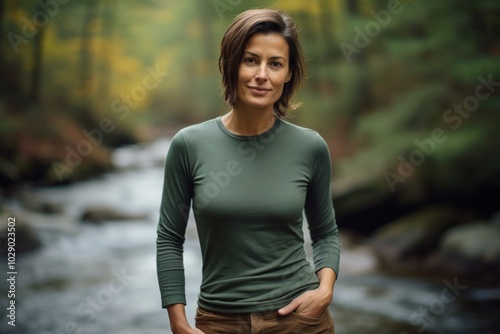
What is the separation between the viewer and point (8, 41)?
958cm

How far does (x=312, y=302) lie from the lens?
1648 mm

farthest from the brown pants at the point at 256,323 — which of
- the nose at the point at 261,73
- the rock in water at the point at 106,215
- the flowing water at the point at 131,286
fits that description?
the rock in water at the point at 106,215

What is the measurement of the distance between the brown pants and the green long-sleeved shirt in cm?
2

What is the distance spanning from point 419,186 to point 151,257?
3648mm

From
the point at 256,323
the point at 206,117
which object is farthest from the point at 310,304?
the point at 206,117

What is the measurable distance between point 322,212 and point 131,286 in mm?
6189

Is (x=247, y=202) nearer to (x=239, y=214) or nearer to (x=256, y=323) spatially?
(x=239, y=214)

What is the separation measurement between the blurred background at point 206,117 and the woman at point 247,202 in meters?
4.78

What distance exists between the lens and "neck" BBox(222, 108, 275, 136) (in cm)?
167

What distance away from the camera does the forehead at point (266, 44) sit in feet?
5.31

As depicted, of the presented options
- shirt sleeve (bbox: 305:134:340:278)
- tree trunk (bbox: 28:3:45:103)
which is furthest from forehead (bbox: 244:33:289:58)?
tree trunk (bbox: 28:3:45:103)

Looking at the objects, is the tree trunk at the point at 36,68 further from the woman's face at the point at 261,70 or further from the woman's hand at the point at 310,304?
the woman's hand at the point at 310,304

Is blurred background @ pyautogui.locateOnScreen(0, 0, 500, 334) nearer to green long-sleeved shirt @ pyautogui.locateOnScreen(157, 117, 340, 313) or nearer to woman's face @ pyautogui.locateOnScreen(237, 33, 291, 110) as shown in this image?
green long-sleeved shirt @ pyautogui.locateOnScreen(157, 117, 340, 313)

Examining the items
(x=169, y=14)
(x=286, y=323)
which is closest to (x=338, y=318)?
(x=286, y=323)
